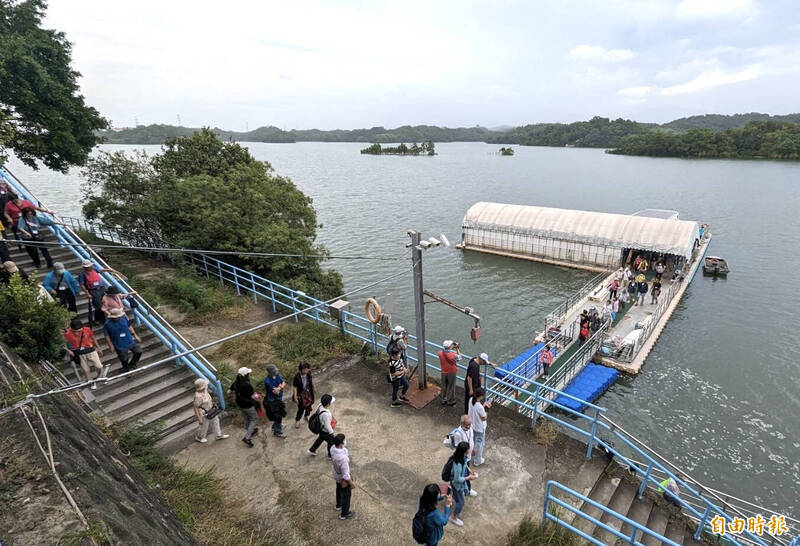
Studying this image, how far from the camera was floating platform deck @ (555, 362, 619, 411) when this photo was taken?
51.8 feet

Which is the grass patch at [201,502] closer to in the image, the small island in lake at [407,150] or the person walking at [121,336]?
the person walking at [121,336]

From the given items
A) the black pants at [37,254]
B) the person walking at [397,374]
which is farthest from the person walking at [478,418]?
the black pants at [37,254]

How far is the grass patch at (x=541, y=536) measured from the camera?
6.11 m

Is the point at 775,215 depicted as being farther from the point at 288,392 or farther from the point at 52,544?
the point at 52,544

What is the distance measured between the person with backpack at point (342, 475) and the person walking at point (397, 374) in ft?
9.23

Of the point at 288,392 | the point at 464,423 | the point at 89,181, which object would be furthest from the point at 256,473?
the point at 89,181

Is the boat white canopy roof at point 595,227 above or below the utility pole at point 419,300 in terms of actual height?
below

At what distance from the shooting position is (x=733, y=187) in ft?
215

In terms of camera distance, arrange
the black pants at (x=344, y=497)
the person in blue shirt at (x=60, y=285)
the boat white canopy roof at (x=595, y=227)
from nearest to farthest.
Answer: the black pants at (x=344, y=497)
the person in blue shirt at (x=60, y=285)
the boat white canopy roof at (x=595, y=227)

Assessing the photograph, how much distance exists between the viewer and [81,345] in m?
8.25

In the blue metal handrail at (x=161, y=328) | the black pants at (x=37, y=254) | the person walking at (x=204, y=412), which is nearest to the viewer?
the person walking at (x=204, y=412)

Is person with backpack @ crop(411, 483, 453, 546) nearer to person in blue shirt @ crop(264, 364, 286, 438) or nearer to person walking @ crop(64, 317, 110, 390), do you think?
person in blue shirt @ crop(264, 364, 286, 438)

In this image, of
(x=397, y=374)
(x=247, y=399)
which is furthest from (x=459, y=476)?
(x=247, y=399)

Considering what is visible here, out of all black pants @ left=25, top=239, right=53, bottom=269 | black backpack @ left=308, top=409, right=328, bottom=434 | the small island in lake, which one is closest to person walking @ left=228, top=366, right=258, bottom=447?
black backpack @ left=308, top=409, right=328, bottom=434
